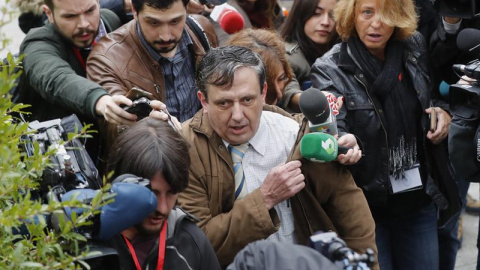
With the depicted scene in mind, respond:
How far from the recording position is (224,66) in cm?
316

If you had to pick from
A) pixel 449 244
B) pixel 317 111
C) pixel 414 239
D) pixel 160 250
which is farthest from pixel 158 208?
pixel 449 244

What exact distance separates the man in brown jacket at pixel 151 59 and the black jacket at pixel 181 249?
0.97m

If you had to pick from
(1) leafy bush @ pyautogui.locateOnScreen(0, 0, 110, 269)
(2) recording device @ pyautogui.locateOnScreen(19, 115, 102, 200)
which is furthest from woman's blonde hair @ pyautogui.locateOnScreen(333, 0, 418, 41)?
(1) leafy bush @ pyautogui.locateOnScreen(0, 0, 110, 269)

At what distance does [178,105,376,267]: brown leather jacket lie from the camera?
304 cm

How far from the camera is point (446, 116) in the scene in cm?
411

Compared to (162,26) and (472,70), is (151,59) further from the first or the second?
(472,70)

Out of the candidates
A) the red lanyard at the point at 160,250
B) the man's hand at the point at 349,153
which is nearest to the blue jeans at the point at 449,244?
the man's hand at the point at 349,153

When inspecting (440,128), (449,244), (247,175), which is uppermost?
(247,175)

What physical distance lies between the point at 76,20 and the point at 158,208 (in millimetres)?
1508

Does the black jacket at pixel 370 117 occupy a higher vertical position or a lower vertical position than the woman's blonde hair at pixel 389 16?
lower

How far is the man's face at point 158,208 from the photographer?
8.50 ft

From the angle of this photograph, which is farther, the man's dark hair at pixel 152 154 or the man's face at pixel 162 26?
the man's face at pixel 162 26

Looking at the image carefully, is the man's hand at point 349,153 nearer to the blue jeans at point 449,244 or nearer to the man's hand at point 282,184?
the man's hand at point 282,184

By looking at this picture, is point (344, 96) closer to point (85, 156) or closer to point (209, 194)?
point (209, 194)
